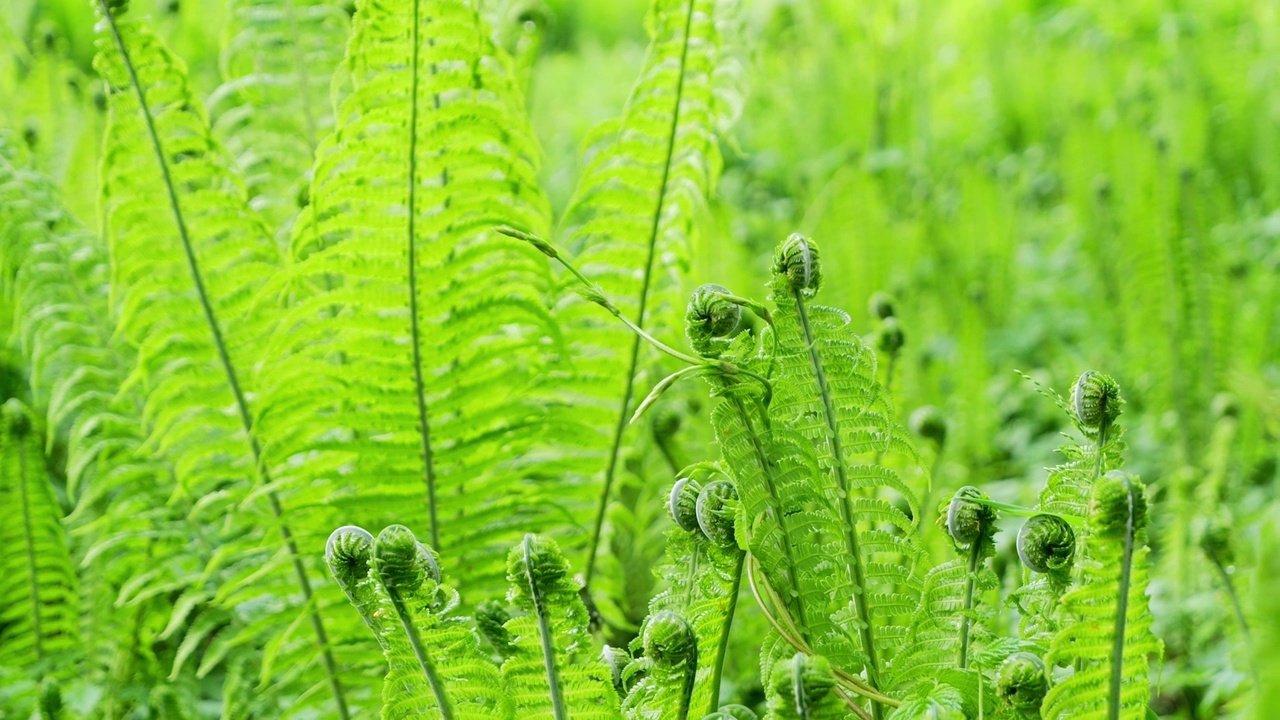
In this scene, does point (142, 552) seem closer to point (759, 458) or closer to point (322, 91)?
point (322, 91)

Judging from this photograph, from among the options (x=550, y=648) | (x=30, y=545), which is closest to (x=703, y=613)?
(x=550, y=648)

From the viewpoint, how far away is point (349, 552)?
2.52ft

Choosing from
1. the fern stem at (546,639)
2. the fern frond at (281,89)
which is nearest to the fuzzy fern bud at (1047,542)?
the fern stem at (546,639)

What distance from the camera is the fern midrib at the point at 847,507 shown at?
2.91ft

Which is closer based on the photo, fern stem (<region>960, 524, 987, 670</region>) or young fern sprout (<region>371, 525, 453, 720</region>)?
young fern sprout (<region>371, 525, 453, 720</region>)

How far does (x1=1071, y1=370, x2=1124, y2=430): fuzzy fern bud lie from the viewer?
78cm

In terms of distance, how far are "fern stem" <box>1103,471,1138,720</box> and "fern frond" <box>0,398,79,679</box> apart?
→ 1.32m

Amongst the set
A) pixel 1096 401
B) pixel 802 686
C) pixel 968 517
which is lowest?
pixel 802 686

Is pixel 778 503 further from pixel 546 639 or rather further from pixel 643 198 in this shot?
pixel 643 198

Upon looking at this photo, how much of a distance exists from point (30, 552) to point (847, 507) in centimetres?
118

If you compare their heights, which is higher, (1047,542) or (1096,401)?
(1096,401)

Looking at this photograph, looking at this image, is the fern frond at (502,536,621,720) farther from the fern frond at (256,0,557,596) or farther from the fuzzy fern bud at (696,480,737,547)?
the fern frond at (256,0,557,596)

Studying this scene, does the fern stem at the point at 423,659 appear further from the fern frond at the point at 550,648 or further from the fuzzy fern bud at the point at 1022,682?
the fuzzy fern bud at the point at 1022,682

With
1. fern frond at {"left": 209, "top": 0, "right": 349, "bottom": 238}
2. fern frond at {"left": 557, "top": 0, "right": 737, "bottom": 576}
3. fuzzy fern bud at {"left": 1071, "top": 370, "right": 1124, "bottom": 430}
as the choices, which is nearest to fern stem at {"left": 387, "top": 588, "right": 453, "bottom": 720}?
fuzzy fern bud at {"left": 1071, "top": 370, "right": 1124, "bottom": 430}
